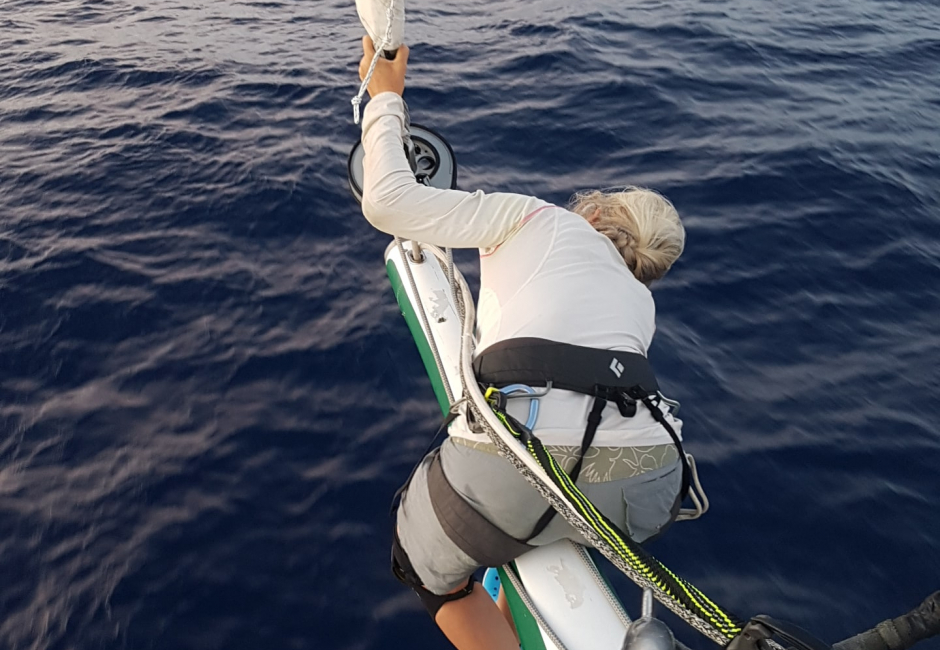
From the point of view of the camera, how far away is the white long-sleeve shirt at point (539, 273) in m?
2.52

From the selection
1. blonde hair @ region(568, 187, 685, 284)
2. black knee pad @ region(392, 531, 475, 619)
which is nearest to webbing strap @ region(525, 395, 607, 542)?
blonde hair @ region(568, 187, 685, 284)

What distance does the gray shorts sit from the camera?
2.54m

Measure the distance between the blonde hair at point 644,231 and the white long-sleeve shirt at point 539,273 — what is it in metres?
0.08

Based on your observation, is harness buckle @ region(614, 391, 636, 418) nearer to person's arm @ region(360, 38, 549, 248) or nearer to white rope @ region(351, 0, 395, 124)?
person's arm @ region(360, 38, 549, 248)

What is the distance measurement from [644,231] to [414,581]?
1736mm

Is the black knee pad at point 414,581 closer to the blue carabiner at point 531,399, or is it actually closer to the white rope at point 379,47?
the blue carabiner at point 531,399

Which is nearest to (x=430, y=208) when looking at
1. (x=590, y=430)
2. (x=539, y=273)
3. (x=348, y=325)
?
(x=539, y=273)

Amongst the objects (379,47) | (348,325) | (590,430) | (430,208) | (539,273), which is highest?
(379,47)

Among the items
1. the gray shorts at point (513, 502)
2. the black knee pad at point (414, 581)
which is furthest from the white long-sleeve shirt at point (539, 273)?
the black knee pad at point (414, 581)

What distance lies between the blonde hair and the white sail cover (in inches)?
45.1

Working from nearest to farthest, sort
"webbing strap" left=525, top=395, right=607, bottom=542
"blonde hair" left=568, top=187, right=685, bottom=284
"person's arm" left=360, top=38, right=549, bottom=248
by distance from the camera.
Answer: "webbing strap" left=525, top=395, right=607, bottom=542 < "person's arm" left=360, top=38, right=549, bottom=248 < "blonde hair" left=568, top=187, right=685, bottom=284

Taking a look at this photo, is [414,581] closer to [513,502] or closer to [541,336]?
[513,502]

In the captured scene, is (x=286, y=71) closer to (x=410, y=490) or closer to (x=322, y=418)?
(x=322, y=418)

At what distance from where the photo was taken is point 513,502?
254 centimetres
